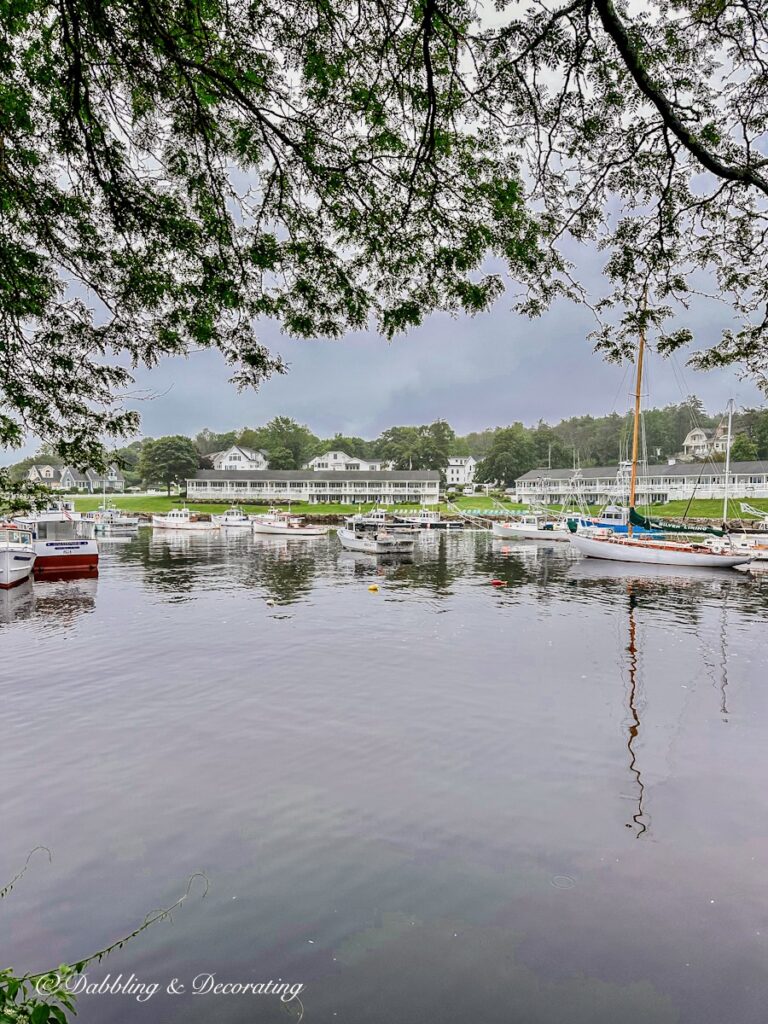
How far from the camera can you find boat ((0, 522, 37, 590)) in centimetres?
3162

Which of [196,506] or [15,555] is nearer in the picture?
[15,555]

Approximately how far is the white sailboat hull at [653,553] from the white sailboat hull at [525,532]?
16441 mm

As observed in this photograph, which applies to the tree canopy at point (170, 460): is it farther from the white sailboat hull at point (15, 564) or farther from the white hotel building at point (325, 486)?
the white sailboat hull at point (15, 564)

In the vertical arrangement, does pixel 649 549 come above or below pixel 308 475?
below

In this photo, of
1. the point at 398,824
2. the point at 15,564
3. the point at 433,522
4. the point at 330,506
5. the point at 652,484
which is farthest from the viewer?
the point at 330,506

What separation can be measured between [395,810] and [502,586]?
86.3 ft

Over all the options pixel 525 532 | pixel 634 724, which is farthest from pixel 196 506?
pixel 634 724

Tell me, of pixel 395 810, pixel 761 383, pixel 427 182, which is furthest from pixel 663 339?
pixel 395 810

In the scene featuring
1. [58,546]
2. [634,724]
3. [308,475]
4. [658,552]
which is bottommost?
[658,552]

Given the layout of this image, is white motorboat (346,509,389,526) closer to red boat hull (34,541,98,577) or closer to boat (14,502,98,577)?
red boat hull (34,541,98,577)

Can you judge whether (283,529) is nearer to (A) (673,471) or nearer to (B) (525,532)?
(B) (525,532)

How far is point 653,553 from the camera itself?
45.5 m

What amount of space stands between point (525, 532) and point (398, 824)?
2580 inches

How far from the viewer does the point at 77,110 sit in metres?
5.84
